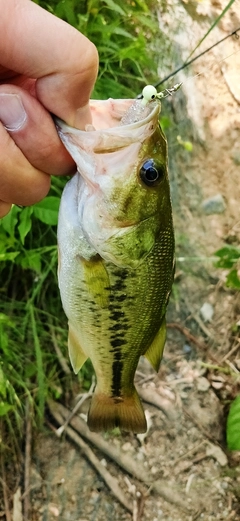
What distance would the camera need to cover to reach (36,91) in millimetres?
1006

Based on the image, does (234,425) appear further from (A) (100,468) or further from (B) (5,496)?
(B) (5,496)

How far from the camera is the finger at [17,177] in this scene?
3.37 feet

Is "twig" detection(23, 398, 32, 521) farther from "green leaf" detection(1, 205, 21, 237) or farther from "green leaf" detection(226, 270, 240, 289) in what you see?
"green leaf" detection(226, 270, 240, 289)

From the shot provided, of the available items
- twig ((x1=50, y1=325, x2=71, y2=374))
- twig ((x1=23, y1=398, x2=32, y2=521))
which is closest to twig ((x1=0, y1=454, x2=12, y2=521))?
twig ((x1=23, y1=398, x2=32, y2=521))

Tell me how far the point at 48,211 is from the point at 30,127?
0.90 m

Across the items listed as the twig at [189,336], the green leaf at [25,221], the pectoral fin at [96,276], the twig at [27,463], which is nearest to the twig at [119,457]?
the twig at [27,463]

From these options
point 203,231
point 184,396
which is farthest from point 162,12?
point 184,396

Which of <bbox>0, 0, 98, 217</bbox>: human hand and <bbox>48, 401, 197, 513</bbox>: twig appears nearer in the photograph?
<bbox>0, 0, 98, 217</bbox>: human hand

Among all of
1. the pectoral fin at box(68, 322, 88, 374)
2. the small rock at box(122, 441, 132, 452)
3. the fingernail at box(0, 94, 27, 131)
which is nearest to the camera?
the fingernail at box(0, 94, 27, 131)

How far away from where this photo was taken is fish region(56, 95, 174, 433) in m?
1.14

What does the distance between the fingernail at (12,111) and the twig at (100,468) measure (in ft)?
5.98

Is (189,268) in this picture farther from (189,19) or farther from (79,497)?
(189,19)

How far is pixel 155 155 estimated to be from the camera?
1.19 m

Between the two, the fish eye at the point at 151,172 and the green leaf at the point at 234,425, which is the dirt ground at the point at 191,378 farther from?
the fish eye at the point at 151,172
